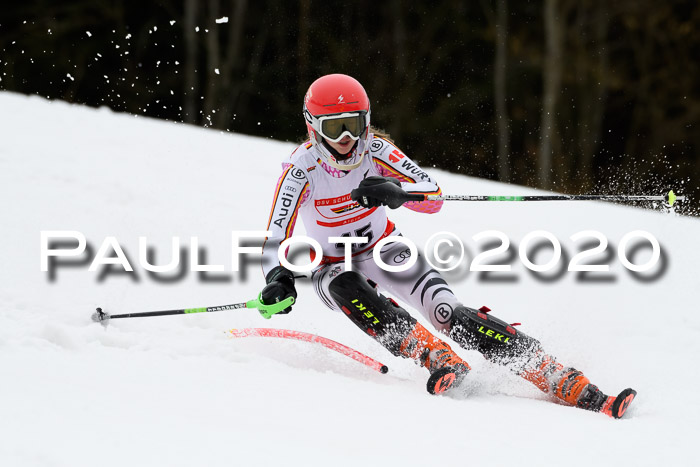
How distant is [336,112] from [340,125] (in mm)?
64

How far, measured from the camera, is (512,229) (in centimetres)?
744

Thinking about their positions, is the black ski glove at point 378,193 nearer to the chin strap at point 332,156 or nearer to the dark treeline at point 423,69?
the chin strap at point 332,156

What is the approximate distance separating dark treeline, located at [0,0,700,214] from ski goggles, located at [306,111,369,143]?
1494 centimetres

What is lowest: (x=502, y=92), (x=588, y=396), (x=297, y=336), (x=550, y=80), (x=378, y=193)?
(x=588, y=396)

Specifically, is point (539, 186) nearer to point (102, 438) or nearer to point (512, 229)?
point (512, 229)

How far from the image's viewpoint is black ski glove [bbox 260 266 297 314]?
368 cm

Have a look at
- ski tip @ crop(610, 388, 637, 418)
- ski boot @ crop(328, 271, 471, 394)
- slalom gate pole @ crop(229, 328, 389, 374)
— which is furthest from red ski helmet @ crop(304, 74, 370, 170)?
ski tip @ crop(610, 388, 637, 418)

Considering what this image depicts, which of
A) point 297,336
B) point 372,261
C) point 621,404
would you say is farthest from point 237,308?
point 621,404

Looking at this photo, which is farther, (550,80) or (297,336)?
(550,80)

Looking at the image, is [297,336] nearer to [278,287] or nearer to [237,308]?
[237,308]

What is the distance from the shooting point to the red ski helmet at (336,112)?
12.9 feet

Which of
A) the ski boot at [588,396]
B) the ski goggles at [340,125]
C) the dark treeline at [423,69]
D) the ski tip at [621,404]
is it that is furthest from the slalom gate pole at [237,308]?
the dark treeline at [423,69]

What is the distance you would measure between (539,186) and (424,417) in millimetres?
15131

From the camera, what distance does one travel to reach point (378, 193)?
148 inches
